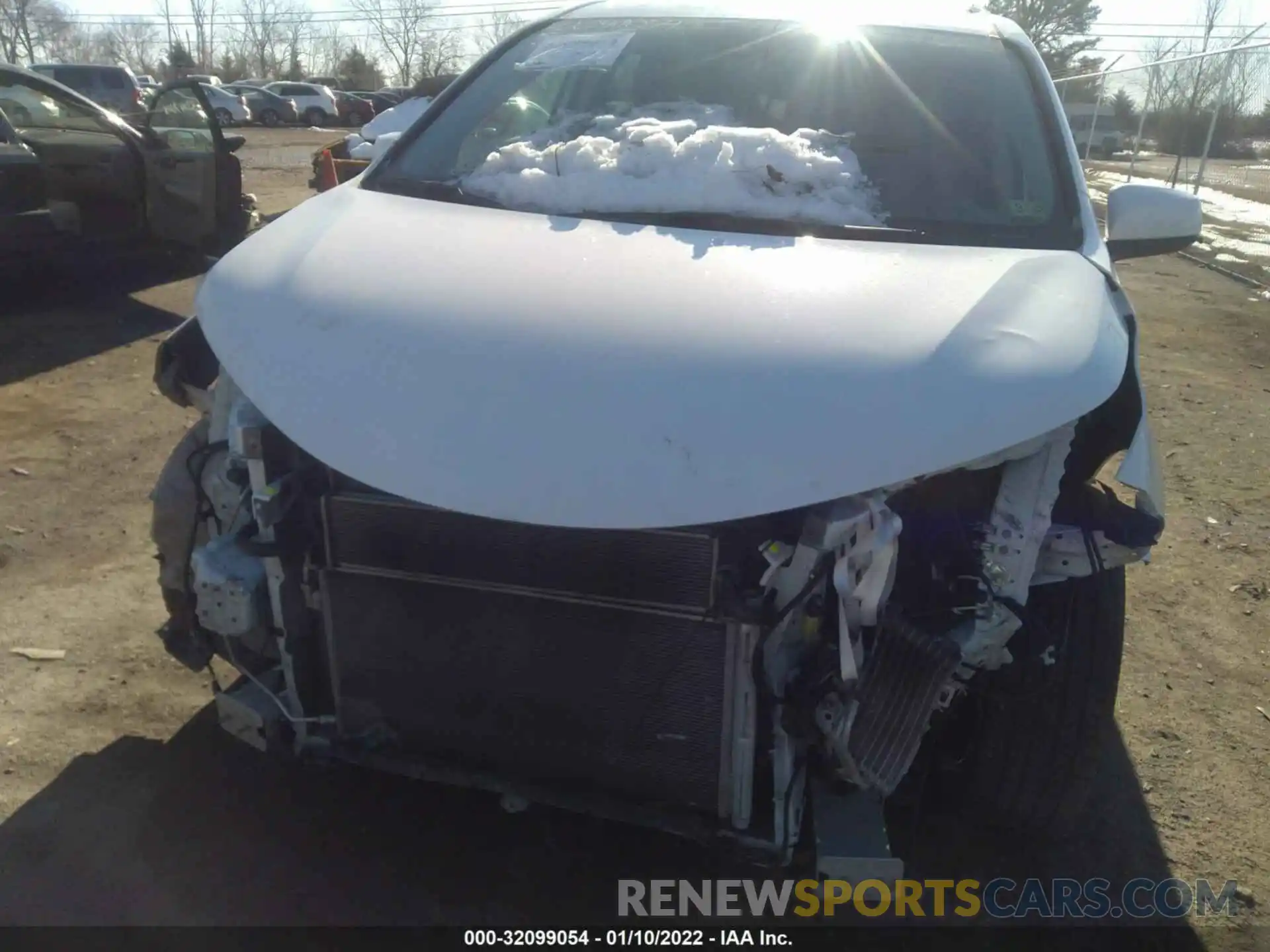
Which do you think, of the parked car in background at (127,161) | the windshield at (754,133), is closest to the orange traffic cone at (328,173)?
the parked car in background at (127,161)

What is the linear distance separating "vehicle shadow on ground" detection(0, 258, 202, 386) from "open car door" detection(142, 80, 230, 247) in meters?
0.39

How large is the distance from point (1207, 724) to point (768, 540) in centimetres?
199

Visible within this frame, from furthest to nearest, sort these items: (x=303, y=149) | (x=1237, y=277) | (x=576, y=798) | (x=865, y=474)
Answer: (x=303, y=149)
(x=1237, y=277)
(x=576, y=798)
(x=865, y=474)

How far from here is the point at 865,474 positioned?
1761 mm

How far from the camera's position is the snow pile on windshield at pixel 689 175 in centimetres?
252

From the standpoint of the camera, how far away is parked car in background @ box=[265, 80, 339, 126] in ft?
116

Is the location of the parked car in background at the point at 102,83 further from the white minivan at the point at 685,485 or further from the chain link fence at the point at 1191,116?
the white minivan at the point at 685,485

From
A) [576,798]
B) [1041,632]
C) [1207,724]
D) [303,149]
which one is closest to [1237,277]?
[1207,724]

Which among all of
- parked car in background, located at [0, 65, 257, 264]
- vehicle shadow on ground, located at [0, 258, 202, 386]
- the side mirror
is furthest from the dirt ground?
parked car in background, located at [0, 65, 257, 264]

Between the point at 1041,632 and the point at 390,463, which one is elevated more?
the point at 390,463

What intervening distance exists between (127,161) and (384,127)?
450cm

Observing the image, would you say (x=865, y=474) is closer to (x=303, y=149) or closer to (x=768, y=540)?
(x=768, y=540)

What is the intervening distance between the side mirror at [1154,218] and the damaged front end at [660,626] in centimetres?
92

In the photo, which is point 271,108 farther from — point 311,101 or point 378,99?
point 378,99
